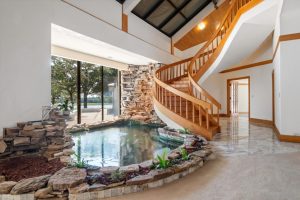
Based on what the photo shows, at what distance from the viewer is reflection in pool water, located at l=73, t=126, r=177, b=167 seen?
3.96 metres

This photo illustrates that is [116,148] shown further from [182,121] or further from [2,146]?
[2,146]

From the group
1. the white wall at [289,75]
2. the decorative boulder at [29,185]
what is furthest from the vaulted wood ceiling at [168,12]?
the decorative boulder at [29,185]

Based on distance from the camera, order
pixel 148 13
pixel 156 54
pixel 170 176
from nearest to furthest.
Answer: pixel 170 176 → pixel 148 13 → pixel 156 54

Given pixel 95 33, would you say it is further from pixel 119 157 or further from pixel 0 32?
pixel 119 157

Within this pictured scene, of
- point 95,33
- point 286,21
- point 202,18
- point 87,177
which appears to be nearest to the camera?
point 87,177

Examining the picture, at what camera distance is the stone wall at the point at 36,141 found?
3.15 m

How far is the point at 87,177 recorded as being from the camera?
2484 millimetres

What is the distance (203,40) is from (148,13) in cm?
341

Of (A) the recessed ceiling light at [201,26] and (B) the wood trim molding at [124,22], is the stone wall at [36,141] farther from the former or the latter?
(A) the recessed ceiling light at [201,26]

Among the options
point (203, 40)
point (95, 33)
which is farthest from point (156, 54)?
point (95, 33)

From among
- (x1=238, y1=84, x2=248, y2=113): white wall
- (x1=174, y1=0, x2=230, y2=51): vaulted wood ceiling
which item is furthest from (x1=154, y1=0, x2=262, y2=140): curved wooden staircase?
(x1=238, y1=84, x2=248, y2=113): white wall

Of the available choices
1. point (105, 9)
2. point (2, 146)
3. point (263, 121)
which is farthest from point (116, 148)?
point (263, 121)

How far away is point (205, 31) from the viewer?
9.57 meters

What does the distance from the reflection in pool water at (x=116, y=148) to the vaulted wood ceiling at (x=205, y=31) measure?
571cm
